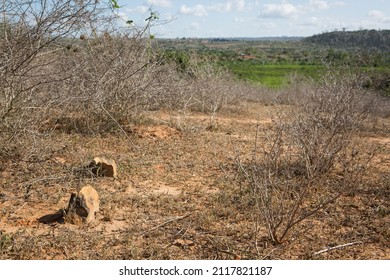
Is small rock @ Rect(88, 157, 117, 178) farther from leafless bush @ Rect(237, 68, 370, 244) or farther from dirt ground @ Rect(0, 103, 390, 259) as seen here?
leafless bush @ Rect(237, 68, 370, 244)

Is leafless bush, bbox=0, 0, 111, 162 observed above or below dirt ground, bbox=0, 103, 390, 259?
above

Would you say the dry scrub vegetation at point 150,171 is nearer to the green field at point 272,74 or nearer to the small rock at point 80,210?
the small rock at point 80,210

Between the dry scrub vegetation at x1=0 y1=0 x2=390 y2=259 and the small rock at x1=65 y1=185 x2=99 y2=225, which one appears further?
the small rock at x1=65 y1=185 x2=99 y2=225

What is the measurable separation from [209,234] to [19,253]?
160 cm

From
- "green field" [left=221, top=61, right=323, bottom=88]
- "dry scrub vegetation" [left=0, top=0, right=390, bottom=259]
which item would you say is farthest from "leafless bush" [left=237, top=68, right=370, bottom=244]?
"green field" [left=221, top=61, right=323, bottom=88]

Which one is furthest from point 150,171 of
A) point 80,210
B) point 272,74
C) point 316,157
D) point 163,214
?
point 272,74

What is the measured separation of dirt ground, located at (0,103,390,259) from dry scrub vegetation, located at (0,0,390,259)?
0.06 ft

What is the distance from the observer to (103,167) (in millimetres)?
5359

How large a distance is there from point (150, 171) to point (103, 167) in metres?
0.70

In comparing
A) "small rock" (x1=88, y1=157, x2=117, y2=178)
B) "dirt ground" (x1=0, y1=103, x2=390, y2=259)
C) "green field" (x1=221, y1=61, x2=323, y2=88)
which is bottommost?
"dirt ground" (x1=0, y1=103, x2=390, y2=259)

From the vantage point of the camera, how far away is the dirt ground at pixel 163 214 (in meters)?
3.57

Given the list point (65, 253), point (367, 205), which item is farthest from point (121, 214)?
point (367, 205)

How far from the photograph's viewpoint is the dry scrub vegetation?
3693 mm

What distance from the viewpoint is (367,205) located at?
4.79m
